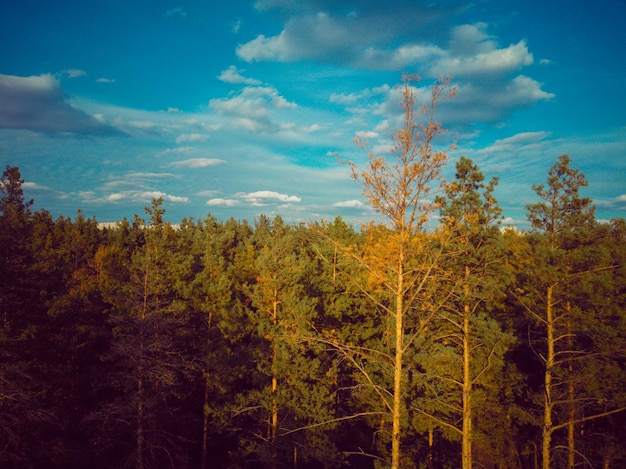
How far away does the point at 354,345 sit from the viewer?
13.7 m

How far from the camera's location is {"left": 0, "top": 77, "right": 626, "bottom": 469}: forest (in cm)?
1184

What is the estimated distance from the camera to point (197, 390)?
2520 centimetres

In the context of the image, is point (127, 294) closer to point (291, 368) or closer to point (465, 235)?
point (291, 368)

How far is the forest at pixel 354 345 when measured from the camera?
11.8 meters

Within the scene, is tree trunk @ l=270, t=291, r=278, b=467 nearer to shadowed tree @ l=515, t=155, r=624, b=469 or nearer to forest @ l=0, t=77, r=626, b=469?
forest @ l=0, t=77, r=626, b=469

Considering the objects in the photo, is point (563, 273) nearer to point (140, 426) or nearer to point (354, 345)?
point (354, 345)

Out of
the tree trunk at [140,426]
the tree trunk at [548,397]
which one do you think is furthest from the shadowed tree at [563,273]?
the tree trunk at [140,426]

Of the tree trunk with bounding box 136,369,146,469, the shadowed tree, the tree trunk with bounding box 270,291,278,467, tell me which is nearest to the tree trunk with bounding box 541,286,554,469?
the shadowed tree

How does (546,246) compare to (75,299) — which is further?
(75,299)

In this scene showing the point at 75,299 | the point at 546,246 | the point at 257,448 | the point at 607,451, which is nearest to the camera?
the point at 546,246

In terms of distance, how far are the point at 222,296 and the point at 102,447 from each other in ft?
28.3

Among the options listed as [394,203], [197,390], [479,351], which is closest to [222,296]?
[197,390]

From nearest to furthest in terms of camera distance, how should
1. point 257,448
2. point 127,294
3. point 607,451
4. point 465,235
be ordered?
point 465,235 → point 607,451 → point 257,448 → point 127,294

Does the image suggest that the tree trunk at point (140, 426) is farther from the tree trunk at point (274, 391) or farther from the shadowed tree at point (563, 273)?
the shadowed tree at point (563, 273)
